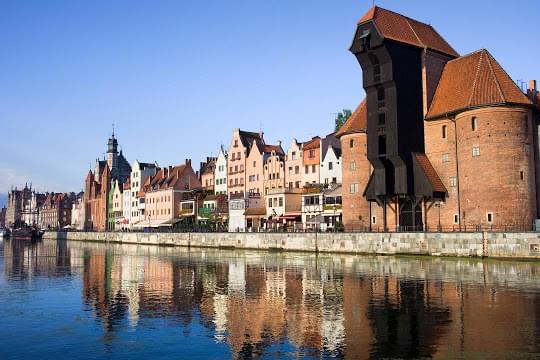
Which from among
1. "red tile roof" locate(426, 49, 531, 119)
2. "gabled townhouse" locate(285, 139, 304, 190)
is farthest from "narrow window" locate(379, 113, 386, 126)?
"gabled townhouse" locate(285, 139, 304, 190)

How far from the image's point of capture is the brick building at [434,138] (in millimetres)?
52094

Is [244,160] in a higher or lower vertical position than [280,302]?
higher

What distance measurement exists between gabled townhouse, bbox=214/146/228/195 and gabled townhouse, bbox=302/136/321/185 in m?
23.5

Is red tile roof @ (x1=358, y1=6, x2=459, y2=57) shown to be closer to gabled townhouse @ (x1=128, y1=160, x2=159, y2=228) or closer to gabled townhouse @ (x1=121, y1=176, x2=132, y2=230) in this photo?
gabled townhouse @ (x1=128, y1=160, x2=159, y2=228)

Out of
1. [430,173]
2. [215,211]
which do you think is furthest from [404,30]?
[215,211]

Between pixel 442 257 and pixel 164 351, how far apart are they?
37.1 meters

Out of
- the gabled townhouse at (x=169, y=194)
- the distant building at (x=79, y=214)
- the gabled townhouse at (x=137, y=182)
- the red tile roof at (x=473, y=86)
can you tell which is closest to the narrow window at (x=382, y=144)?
the red tile roof at (x=473, y=86)

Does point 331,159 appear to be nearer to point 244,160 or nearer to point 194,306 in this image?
point 244,160

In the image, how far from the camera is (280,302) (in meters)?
26.9

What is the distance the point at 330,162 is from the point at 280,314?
56.0 m

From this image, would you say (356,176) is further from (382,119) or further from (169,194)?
(169,194)

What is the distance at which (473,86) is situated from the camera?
5544cm

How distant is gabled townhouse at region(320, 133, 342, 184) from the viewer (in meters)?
77.3

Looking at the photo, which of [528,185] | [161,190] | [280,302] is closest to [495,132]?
[528,185]
